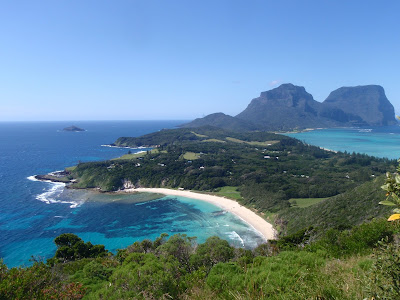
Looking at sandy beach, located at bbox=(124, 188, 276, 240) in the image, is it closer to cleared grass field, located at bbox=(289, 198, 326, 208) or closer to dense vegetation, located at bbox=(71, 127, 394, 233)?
dense vegetation, located at bbox=(71, 127, 394, 233)

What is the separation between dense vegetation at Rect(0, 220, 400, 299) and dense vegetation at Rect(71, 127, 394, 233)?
14822 millimetres

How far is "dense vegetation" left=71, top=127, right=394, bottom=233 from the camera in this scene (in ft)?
131

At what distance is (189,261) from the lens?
21172 millimetres

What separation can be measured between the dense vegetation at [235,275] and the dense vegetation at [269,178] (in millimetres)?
14822

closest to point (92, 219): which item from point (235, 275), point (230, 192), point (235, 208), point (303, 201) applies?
point (235, 208)

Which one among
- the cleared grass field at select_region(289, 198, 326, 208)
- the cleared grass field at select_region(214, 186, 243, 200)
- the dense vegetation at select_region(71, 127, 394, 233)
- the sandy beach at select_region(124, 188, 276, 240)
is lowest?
the sandy beach at select_region(124, 188, 276, 240)

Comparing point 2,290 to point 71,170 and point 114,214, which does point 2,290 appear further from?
point 71,170

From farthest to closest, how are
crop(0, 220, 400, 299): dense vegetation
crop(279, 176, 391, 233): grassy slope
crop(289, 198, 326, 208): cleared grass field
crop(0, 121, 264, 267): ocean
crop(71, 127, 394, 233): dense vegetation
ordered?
crop(289, 198, 326, 208): cleared grass field
crop(71, 127, 394, 233): dense vegetation
crop(0, 121, 264, 267): ocean
crop(279, 176, 391, 233): grassy slope
crop(0, 220, 400, 299): dense vegetation

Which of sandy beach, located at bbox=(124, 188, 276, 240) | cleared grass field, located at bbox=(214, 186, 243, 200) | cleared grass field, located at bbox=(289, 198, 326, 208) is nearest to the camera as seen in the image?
sandy beach, located at bbox=(124, 188, 276, 240)

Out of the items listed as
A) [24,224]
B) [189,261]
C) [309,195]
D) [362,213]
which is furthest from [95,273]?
[309,195]

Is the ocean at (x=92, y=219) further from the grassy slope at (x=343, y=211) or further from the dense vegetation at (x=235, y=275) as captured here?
the dense vegetation at (x=235, y=275)

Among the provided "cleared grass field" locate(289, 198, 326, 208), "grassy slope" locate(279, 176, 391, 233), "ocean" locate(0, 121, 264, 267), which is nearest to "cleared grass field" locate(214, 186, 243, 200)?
"ocean" locate(0, 121, 264, 267)

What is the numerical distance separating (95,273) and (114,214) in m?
35.7

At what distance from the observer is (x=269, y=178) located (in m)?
70.1
